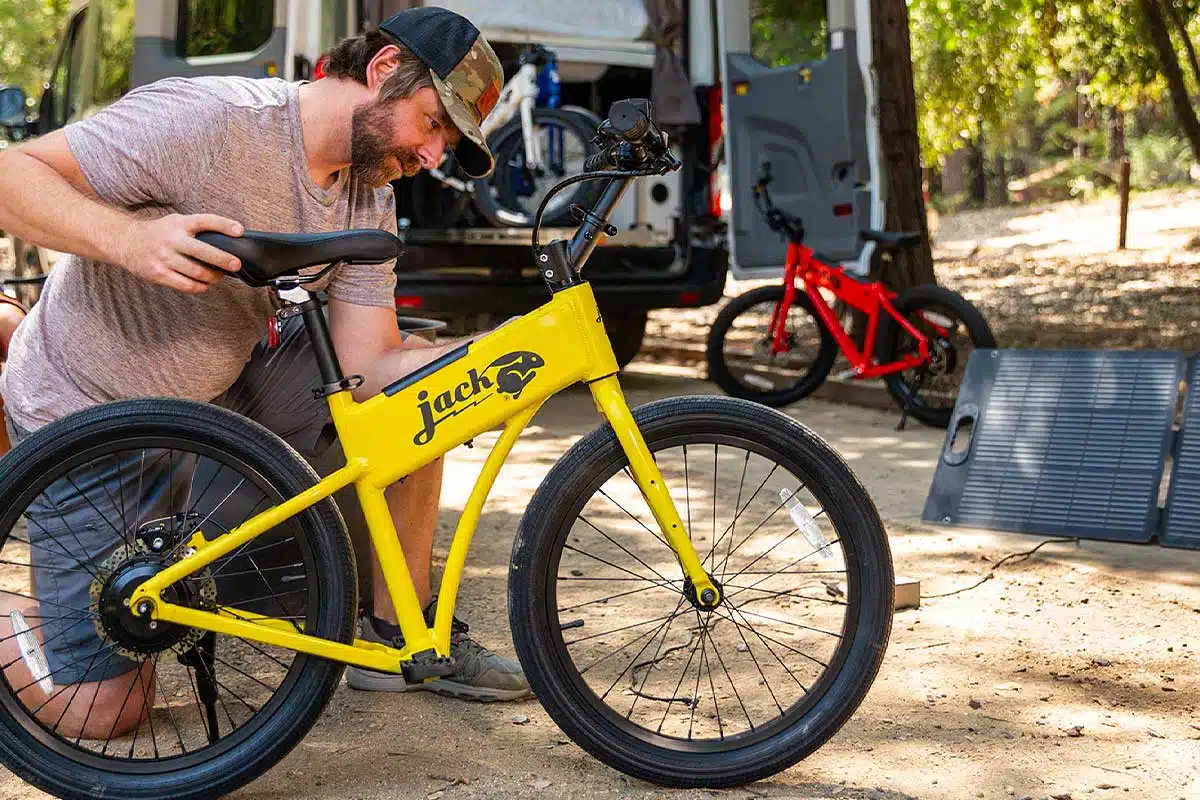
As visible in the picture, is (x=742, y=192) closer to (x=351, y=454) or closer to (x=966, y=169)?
(x=351, y=454)

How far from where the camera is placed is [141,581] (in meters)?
2.68

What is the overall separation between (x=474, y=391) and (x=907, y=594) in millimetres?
1731

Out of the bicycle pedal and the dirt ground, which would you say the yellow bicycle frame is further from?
the dirt ground

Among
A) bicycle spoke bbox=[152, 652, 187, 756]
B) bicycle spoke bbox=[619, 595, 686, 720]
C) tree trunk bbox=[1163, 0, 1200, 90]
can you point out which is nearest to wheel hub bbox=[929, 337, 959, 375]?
bicycle spoke bbox=[619, 595, 686, 720]

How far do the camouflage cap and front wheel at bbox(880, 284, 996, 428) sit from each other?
14.0 ft

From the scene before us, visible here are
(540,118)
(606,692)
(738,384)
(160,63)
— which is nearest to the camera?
(606,692)

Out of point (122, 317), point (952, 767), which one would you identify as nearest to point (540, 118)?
point (122, 317)

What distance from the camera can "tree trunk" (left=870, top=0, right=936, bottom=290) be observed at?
8.69 metres

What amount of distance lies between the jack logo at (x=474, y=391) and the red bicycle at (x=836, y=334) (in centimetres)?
429

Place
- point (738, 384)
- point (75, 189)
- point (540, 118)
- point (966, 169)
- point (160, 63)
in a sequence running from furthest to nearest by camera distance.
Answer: point (966, 169), point (738, 384), point (540, 118), point (160, 63), point (75, 189)

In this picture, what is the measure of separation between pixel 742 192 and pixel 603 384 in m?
5.10

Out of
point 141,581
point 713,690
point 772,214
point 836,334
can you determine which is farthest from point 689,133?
point 141,581

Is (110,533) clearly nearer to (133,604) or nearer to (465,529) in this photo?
(133,604)

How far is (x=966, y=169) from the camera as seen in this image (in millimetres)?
31344
